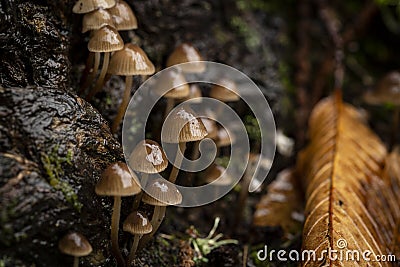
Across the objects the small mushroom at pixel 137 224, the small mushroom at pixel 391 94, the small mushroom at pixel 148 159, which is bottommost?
the small mushroom at pixel 137 224

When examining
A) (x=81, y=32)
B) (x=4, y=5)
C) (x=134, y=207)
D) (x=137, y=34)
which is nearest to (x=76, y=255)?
(x=134, y=207)

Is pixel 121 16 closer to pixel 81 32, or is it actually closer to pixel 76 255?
pixel 81 32

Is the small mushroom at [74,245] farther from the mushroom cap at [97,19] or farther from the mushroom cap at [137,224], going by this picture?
the mushroom cap at [97,19]

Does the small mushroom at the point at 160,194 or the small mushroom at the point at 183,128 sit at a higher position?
the small mushroom at the point at 183,128

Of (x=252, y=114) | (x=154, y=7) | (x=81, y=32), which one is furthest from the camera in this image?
(x=252, y=114)

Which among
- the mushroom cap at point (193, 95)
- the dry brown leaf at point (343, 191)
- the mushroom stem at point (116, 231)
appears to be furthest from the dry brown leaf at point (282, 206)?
the mushroom stem at point (116, 231)

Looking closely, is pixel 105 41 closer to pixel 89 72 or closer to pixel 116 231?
pixel 89 72
